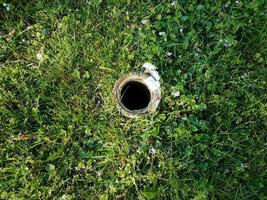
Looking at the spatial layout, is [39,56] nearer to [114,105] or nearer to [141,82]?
[114,105]

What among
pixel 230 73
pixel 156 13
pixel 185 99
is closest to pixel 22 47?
pixel 156 13

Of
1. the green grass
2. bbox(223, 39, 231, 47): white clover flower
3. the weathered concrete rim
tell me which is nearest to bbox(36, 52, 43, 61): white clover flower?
the green grass

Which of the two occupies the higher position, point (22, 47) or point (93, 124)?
point (22, 47)

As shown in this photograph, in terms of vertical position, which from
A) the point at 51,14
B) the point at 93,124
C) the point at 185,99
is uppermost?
the point at 51,14

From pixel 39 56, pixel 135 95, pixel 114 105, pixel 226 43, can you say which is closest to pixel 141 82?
pixel 135 95

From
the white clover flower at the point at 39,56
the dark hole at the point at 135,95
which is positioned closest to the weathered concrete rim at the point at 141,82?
the dark hole at the point at 135,95

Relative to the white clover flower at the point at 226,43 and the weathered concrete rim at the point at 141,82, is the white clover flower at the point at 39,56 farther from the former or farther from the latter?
the white clover flower at the point at 226,43

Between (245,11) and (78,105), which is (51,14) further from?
(245,11)
